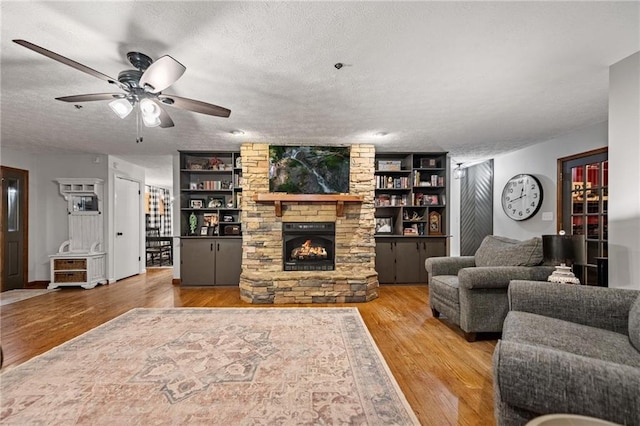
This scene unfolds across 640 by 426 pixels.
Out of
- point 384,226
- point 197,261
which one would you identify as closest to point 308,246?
point 384,226

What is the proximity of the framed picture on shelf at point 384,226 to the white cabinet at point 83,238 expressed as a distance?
194 inches

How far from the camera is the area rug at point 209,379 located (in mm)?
1686

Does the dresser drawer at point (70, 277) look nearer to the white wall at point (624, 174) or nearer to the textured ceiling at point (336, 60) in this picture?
the textured ceiling at point (336, 60)

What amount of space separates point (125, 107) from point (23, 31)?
2.18 feet

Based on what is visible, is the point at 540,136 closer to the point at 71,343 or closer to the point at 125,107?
the point at 125,107

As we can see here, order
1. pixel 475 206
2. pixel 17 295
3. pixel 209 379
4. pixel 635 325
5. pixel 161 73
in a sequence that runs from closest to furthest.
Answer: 1. pixel 635 325
2. pixel 161 73
3. pixel 209 379
4. pixel 17 295
5. pixel 475 206

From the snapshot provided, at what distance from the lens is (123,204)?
5887 mm

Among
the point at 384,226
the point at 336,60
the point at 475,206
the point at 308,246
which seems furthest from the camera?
the point at 475,206

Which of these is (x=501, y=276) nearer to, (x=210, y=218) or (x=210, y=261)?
(x=210, y=261)

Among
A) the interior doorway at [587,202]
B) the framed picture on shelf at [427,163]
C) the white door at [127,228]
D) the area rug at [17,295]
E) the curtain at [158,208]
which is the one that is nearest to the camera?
the interior doorway at [587,202]

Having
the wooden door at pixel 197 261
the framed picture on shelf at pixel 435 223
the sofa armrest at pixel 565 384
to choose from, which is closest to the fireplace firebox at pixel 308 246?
the wooden door at pixel 197 261

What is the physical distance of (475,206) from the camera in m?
6.43

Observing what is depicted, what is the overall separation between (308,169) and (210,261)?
228cm

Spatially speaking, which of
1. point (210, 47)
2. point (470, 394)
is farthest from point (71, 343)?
point (470, 394)
